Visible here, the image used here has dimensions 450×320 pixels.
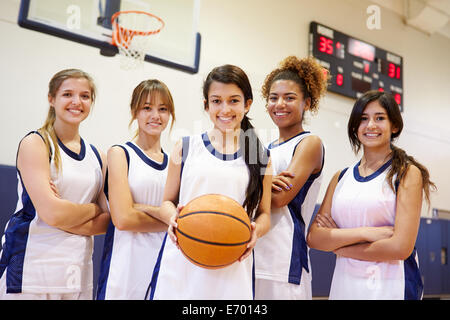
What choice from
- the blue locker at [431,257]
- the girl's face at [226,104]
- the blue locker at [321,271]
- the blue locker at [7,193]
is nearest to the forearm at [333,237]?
the girl's face at [226,104]

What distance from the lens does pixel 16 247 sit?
1837mm

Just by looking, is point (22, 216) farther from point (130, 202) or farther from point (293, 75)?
point (293, 75)

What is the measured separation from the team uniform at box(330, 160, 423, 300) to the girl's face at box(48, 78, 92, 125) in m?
1.31

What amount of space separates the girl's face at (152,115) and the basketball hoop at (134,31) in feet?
4.80

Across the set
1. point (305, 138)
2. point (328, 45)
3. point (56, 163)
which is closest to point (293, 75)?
point (305, 138)

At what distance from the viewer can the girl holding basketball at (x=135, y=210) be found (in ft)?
6.06

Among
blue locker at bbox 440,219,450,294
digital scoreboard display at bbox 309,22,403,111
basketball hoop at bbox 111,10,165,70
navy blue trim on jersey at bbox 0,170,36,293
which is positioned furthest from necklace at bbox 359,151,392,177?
blue locker at bbox 440,219,450,294

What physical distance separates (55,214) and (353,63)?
4593mm

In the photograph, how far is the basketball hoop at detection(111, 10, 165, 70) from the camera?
131 inches

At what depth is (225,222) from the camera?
139cm

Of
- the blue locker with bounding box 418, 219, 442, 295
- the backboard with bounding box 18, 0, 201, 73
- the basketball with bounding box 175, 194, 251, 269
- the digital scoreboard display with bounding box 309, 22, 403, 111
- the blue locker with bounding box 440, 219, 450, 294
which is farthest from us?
the blue locker with bounding box 440, 219, 450, 294

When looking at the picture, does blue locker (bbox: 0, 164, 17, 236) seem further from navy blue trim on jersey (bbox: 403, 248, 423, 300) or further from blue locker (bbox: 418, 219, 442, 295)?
blue locker (bbox: 418, 219, 442, 295)

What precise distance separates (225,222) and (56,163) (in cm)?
95

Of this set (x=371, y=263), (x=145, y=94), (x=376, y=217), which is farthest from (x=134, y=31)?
(x=371, y=263)
